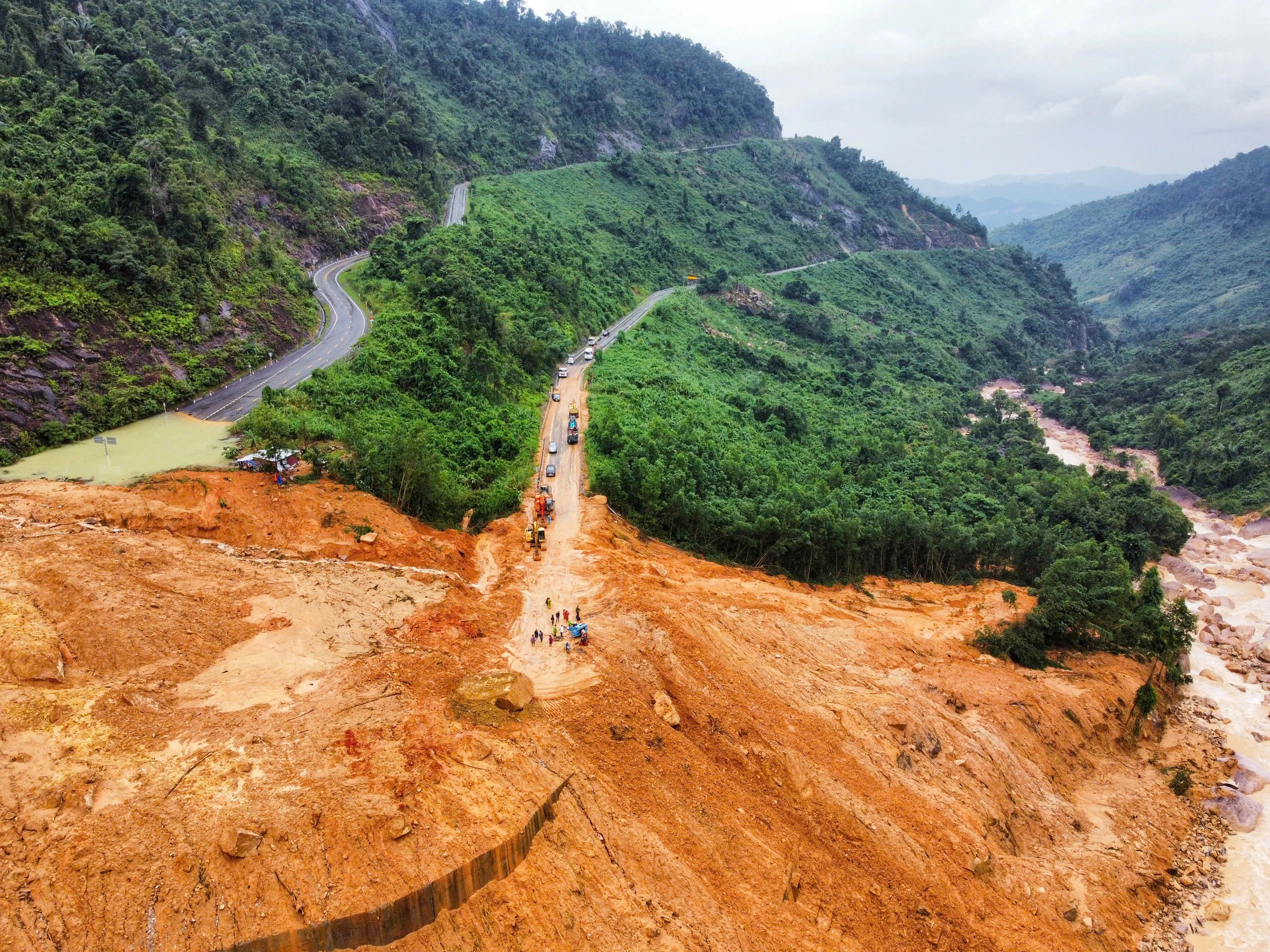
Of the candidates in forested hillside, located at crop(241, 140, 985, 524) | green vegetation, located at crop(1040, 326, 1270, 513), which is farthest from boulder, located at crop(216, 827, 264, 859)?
green vegetation, located at crop(1040, 326, 1270, 513)

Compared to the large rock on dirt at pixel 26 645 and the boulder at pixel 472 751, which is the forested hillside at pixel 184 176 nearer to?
the large rock on dirt at pixel 26 645

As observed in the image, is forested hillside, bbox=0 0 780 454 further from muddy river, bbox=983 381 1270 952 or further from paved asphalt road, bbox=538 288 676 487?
muddy river, bbox=983 381 1270 952

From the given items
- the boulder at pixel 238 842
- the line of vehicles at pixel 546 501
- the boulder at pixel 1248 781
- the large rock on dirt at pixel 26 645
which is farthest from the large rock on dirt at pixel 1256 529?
the large rock on dirt at pixel 26 645

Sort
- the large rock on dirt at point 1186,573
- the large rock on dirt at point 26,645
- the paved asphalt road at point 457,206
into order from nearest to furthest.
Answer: the large rock on dirt at point 26,645
the large rock on dirt at point 1186,573
the paved asphalt road at point 457,206

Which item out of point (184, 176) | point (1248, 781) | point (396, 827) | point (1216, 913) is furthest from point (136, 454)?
point (1248, 781)

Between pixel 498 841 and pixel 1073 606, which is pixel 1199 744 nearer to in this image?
pixel 1073 606

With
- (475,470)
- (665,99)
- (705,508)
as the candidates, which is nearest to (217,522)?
(475,470)
